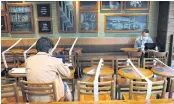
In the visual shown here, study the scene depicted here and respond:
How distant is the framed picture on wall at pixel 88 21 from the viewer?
227 inches

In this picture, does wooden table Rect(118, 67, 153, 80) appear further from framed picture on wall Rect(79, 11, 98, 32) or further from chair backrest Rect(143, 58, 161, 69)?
framed picture on wall Rect(79, 11, 98, 32)

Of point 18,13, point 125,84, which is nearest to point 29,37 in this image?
point 18,13

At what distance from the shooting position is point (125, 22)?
582 centimetres

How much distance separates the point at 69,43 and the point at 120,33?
67.4 inches

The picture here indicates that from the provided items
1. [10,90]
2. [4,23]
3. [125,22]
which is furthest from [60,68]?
[4,23]

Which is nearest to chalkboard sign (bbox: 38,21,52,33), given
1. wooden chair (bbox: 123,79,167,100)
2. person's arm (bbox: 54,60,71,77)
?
person's arm (bbox: 54,60,71,77)

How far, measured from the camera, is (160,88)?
7.32ft

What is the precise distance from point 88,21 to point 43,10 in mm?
1478

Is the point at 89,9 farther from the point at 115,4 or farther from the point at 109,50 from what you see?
the point at 109,50

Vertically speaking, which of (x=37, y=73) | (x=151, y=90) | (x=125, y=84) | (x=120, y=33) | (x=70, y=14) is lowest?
(x=125, y=84)

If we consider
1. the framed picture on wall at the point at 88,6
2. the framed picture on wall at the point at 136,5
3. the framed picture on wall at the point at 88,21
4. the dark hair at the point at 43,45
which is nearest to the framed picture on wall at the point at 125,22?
the framed picture on wall at the point at 136,5

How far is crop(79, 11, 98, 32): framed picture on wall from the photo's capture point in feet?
19.0

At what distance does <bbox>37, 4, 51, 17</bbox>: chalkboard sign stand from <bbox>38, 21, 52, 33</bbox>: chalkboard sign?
9.6 inches

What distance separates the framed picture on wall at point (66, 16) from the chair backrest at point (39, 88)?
12.9ft
